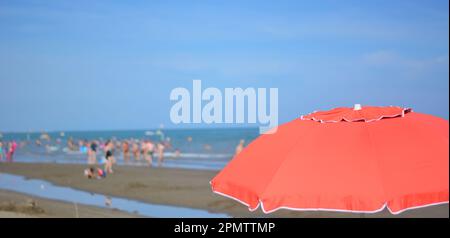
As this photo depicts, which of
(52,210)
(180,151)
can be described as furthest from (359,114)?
(180,151)

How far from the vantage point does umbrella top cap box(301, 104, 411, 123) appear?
513cm

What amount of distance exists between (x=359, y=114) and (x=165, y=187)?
16.1 metres

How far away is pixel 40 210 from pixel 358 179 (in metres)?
10.4

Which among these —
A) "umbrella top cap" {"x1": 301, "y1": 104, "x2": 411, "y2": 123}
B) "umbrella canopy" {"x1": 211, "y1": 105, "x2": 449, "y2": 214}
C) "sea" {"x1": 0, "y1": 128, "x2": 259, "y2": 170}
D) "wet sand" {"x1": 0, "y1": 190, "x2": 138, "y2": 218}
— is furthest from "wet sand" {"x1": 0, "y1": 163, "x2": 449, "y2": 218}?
"umbrella canopy" {"x1": 211, "y1": 105, "x2": 449, "y2": 214}

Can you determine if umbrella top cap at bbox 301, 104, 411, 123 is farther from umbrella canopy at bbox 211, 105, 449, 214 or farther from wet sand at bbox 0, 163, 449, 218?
wet sand at bbox 0, 163, 449, 218

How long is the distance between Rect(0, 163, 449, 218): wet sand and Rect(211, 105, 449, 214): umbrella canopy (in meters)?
6.77

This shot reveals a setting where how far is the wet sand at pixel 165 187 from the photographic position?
14312 mm

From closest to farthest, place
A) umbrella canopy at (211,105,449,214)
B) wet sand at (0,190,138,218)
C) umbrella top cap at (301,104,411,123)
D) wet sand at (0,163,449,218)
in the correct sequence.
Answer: umbrella canopy at (211,105,449,214) → umbrella top cap at (301,104,411,123) → wet sand at (0,190,138,218) → wet sand at (0,163,449,218)

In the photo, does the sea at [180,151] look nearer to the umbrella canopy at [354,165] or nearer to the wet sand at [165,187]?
the wet sand at [165,187]

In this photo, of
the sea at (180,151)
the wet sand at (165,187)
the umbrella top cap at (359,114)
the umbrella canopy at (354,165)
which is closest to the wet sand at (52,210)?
the wet sand at (165,187)

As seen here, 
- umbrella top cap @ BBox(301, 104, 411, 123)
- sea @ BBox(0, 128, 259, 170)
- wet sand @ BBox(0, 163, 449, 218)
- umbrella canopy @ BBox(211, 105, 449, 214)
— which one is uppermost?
sea @ BBox(0, 128, 259, 170)

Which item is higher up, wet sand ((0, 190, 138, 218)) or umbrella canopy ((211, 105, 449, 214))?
wet sand ((0, 190, 138, 218))
